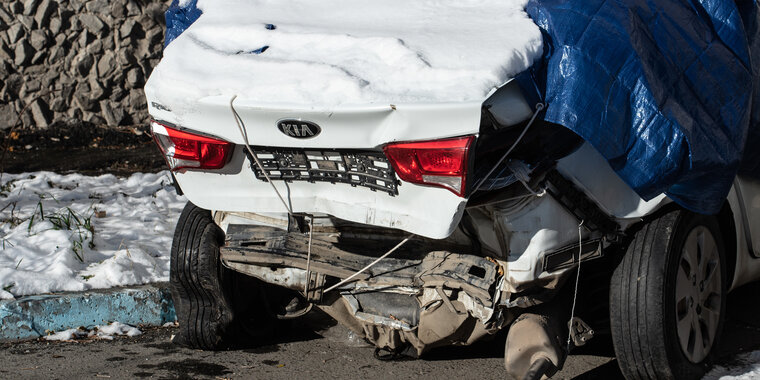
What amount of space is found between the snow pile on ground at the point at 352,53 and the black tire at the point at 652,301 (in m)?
0.93

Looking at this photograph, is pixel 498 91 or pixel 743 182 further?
pixel 743 182

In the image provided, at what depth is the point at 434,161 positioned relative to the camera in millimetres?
2912

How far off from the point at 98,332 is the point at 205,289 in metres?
0.83

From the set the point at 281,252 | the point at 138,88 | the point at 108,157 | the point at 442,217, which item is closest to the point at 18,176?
the point at 108,157

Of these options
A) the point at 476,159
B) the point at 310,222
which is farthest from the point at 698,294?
the point at 310,222

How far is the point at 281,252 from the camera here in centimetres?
347

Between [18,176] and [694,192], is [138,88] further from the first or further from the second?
[694,192]

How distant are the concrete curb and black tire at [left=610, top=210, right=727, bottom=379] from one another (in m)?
2.38

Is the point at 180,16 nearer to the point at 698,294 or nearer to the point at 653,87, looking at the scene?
the point at 653,87

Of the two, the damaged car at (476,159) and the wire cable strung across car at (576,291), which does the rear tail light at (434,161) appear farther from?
the wire cable strung across car at (576,291)

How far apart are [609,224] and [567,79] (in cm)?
A: 66

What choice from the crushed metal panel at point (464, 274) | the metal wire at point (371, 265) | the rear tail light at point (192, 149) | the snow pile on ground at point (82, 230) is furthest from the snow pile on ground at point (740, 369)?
the snow pile on ground at point (82, 230)

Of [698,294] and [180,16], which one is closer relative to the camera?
[698,294]

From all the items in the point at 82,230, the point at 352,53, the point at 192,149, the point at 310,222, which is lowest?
the point at 82,230
